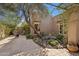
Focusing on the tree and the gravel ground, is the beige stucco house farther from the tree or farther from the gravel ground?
the gravel ground

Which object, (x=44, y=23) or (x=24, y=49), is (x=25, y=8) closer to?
(x=44, y=23)

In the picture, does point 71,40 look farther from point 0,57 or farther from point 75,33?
point 0,57

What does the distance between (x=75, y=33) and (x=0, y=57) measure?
176cm

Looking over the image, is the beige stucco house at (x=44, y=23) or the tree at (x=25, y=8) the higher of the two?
the tree at (x=25, y=8)

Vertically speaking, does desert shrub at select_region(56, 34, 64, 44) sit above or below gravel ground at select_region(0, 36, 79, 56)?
above

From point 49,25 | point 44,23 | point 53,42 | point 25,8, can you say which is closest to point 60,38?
point 53,42

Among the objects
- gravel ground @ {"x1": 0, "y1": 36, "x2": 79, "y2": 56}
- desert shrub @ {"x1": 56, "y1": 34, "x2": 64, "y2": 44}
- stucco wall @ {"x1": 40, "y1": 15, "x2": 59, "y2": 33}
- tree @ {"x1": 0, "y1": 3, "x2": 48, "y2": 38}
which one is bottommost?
gravel ground @ {"x1": 0, "y1": 36, "x2": 79, "y2": 56}

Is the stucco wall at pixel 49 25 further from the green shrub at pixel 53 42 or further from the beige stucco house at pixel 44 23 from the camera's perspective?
the green shrub at pixel 53 42

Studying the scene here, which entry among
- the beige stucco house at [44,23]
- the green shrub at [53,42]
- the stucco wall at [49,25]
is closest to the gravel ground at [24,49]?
the green shrub at [53,42]

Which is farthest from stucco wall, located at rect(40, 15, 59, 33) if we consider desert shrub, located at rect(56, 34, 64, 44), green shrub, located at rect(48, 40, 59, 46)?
green shrub, located at rect(48, 40, 59, 46)

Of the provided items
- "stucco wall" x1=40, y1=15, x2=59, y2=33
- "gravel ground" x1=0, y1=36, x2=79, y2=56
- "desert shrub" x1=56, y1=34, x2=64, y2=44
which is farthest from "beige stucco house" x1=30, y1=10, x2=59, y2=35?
"gravel ground" x1=0, y1=36, x2=79, y2=56

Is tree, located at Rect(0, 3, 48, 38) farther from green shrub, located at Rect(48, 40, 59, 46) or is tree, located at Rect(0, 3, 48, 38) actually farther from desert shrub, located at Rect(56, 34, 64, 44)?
desert shrub, located at Rect(56, 34, 64, 44)

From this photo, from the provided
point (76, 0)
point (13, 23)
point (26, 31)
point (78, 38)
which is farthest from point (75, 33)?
point (13, 23)

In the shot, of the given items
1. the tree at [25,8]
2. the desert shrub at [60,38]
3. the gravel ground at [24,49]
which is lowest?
the gravel ground at [24,49]
